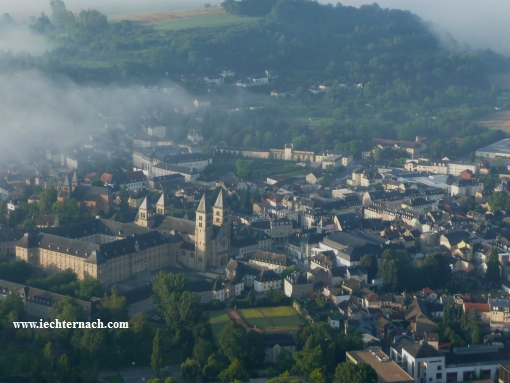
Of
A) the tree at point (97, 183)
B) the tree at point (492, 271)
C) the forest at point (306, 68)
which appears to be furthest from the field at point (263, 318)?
the forest at point (306, 68)

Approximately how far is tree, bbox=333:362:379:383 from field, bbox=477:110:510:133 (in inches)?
1725

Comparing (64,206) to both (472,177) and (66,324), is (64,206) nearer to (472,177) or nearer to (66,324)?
(66,324)

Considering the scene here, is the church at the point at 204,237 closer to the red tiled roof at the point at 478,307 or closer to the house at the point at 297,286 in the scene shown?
the house at the point at 297,286

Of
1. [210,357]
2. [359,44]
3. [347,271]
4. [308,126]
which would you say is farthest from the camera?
[359,44]

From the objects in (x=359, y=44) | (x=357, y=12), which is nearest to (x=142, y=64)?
(x=359, y=44)

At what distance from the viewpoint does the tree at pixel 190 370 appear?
82.5 ft

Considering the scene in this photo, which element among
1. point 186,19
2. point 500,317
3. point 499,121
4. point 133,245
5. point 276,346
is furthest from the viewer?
point 186,19

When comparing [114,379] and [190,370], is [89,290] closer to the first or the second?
[114,379]

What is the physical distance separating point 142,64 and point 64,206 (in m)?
A: 38.9

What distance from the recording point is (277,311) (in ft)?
100

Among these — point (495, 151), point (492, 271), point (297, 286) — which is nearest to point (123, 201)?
point (297, 286)

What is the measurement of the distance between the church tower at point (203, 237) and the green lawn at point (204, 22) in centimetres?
5453

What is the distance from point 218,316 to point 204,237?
488 cm

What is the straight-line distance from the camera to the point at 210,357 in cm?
2581
